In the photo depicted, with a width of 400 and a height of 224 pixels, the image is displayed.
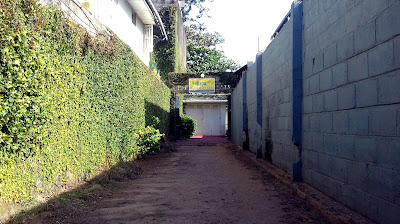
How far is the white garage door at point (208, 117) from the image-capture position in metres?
28.2

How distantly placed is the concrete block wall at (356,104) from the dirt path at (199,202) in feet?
2.03

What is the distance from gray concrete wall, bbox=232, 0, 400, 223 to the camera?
310 cm

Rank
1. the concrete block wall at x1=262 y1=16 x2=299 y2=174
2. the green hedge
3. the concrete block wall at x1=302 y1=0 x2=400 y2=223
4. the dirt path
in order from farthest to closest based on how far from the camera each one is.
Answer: the concrete block wall at x1=262 y1=16 x2=299 y2=174 → the dirt path → the green hedge → the concrete block wall at x1=302 y1=0 x2=400 y2=223

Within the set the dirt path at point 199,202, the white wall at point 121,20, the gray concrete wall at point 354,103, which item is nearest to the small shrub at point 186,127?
the white wall at point 121,20

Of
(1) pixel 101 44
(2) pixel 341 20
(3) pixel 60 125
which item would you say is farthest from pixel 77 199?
(2) pixel 341 20

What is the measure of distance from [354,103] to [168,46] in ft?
64.6

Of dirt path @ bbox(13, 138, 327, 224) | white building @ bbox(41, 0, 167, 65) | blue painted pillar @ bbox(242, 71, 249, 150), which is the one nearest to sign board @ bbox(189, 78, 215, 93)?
white building @ bbox(41, 0, 167, 65)

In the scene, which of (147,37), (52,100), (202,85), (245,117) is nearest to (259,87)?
(245,117)

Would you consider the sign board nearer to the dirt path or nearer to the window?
the window

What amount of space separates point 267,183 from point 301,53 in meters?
2.43

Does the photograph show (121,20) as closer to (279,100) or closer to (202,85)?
(279,100)

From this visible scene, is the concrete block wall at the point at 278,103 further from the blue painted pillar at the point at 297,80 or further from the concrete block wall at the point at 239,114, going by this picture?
the concrete block wall at the point at 239,114

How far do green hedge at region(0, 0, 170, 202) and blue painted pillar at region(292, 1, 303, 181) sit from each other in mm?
3510

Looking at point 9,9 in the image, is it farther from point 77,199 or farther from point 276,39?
point 276,39
